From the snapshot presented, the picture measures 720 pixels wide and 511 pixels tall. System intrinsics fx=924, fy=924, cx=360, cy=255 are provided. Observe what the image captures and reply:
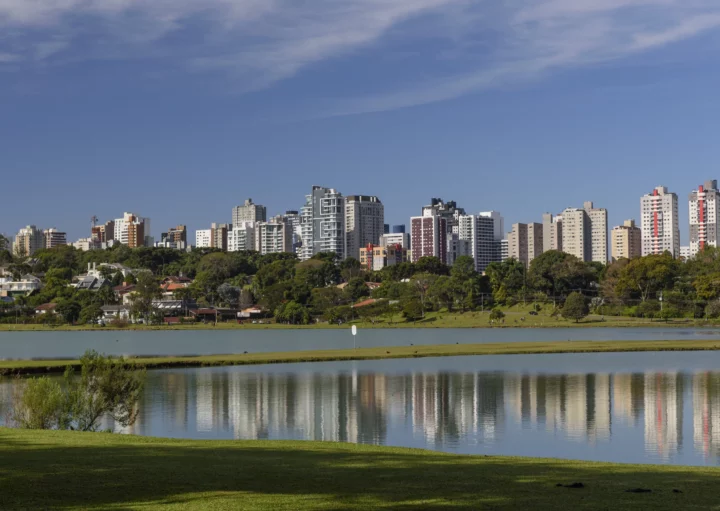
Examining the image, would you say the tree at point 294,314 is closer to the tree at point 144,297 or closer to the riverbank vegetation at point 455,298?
the riverbank vegetation at point 455,298

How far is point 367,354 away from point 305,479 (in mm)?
55092

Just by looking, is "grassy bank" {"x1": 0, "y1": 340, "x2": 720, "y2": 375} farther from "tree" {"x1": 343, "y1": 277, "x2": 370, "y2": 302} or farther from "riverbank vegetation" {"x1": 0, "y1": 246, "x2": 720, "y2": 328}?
"tree" {"x1": 343, "y1": 277, "x2": 370, "y2": 302}

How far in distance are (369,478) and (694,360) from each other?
5501cm

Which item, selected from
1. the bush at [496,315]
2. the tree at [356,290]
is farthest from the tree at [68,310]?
the bush at [496,315]

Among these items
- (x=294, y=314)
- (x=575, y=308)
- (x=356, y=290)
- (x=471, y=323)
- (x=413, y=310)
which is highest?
(x=356, y=290)

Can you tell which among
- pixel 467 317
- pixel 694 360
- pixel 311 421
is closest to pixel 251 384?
pixel 311 421

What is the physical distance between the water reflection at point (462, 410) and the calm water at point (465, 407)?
54mm

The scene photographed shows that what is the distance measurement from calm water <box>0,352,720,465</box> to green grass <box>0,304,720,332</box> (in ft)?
245

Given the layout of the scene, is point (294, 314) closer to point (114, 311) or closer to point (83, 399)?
point (114, 311)

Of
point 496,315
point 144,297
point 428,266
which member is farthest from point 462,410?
point 428,266

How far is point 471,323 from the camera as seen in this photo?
487 ft

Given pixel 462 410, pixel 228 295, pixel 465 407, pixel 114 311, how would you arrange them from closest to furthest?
pixel 462 410 < pixel 465 407 < pixel 114 311 < pixel 228 295

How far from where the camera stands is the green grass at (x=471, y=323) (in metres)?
137

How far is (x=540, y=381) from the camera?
171ft
